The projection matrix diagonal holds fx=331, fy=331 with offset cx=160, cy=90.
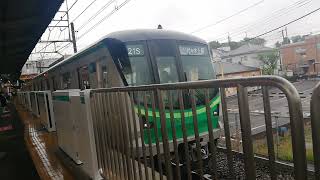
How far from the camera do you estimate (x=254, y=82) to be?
5.40 ft

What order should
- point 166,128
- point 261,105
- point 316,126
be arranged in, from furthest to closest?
point 166,128, point 261,105, point 316,126

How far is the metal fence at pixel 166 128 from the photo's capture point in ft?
5.18

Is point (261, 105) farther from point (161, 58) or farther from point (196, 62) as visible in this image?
point (196, 62)

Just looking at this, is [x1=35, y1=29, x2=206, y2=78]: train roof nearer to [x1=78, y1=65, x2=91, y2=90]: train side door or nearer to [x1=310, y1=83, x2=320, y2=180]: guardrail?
[x1=78, y1=65, x2=91, y2=90]: train side door

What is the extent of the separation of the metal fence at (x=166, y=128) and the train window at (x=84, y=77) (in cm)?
429

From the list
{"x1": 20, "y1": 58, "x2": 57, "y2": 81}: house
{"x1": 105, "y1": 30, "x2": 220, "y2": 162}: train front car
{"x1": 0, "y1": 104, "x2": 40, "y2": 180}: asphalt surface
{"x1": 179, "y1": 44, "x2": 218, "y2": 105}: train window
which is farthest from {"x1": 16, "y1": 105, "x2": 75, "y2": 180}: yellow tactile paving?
{"x1": 20, "y1": 58, "x2": 57, "y2": 81}: house

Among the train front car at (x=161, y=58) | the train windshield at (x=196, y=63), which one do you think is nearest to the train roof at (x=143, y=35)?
the train front car at (x=161, y=58)

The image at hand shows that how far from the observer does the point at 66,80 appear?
10906 mm

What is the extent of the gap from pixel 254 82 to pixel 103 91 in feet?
7.74

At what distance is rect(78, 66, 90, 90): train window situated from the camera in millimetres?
8384

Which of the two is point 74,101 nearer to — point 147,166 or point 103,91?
point 103,91

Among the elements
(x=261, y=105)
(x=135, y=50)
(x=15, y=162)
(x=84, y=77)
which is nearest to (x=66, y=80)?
(x=84, y=77)

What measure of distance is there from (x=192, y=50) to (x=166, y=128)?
5.44 meters

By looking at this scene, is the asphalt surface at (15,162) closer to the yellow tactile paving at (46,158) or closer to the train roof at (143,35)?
the yellow tactile paving at (46,158)
